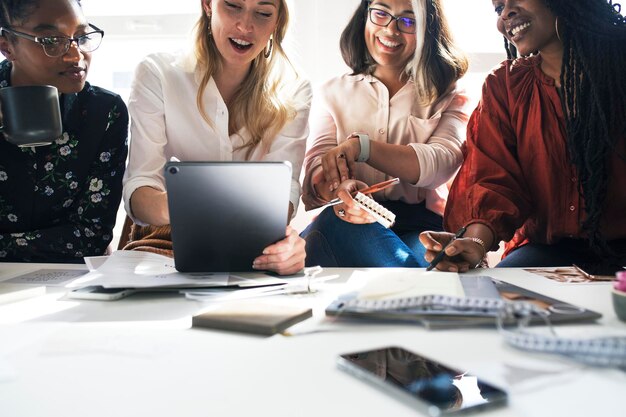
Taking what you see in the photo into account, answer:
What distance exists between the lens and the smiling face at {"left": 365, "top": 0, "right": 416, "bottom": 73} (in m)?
1.93

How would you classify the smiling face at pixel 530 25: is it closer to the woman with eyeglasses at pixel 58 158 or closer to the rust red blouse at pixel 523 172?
the rust red blouse at pixel 523 172

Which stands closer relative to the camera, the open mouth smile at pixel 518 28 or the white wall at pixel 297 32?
the open mouth smile at pixel 518 28

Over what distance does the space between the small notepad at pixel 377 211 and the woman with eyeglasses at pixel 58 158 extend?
72cm

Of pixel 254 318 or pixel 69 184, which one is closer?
pixel 254 318

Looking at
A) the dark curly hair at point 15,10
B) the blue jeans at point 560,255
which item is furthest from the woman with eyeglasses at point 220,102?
the blue jeans at point 560,255

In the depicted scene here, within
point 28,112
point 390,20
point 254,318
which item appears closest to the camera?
point 254,318

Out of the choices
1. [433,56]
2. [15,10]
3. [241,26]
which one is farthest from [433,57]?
[15,10]

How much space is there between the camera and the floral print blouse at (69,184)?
1.66 metres

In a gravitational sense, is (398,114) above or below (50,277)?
above

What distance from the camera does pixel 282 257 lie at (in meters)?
1.16

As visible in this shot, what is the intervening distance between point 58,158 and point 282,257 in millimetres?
858

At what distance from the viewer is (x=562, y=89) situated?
5.23 ft

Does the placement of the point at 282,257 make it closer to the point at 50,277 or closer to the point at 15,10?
the point at 50,277

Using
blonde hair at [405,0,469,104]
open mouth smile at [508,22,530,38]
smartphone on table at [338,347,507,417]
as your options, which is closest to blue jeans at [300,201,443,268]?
blonde hair at [405,0,469,104]
